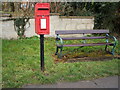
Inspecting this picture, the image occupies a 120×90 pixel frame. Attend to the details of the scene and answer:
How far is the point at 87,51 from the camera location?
6.22m

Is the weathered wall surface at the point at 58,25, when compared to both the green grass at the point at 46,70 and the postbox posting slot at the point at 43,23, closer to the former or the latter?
the green grass at the point at 46,70

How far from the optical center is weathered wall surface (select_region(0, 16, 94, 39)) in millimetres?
8312

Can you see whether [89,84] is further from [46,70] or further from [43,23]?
[43,23]

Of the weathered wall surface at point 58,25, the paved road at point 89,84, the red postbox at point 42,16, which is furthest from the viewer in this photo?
the weathered wall surface at point 58,25

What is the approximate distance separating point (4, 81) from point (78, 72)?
1720 millimetres

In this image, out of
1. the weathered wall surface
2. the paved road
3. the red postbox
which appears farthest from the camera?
the weathered wall surface

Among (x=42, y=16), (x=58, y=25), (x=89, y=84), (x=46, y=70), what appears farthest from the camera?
(x=58, y=25)

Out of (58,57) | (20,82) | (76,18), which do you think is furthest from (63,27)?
(20,82)

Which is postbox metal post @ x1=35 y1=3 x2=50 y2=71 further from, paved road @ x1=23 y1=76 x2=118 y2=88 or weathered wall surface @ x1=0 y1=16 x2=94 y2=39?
weathered wall surface @ x1=0 y1=16 x2=94 y2=39

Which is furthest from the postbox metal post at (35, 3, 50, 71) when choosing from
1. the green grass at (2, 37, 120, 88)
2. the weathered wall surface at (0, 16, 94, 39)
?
the weathered wall surface at (0, 16, 94, 39)

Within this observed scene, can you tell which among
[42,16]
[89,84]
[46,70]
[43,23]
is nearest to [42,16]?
[42,16]

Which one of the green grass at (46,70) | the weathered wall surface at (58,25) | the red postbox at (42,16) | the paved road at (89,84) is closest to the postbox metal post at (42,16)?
the red postbox at (42,16)

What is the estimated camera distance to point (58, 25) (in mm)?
8992

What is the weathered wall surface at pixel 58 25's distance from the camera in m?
8.31
